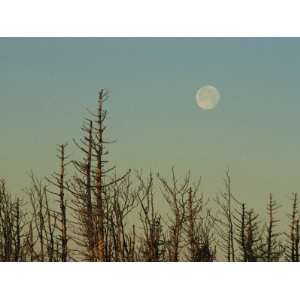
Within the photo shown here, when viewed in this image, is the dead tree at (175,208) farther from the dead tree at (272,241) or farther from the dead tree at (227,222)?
the dead tree at (272,241)

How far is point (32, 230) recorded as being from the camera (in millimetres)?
6191

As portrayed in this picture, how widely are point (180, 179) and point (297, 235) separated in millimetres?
1195

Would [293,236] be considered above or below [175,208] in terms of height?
below

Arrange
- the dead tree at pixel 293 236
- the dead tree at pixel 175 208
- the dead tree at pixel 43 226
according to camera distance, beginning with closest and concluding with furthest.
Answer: the dead tree at pixel 293 236, the dead tree at pixel 175 208, the dead tree at pixel 43 226

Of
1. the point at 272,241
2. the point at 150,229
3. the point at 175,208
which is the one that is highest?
the point at 175,208

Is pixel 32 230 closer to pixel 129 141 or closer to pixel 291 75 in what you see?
pixel 129 141

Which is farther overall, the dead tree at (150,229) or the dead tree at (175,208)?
the dead tree at (150,229)

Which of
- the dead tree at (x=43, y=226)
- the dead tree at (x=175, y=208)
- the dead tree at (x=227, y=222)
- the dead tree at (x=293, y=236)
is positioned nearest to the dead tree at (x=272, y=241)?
the dead tree at (x=293, y=236)

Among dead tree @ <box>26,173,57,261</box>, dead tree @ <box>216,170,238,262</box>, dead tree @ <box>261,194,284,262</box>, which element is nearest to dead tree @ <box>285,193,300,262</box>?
dead tree @ <box>261,194,284,262</box>

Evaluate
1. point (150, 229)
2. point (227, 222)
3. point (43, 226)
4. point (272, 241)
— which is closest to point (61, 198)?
point (43, 226)

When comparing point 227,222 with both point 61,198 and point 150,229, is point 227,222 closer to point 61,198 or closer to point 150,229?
point 150,229

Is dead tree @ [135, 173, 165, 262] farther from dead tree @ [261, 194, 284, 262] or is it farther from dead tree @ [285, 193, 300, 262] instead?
dead tree @ [285, 193, 300, 262]
